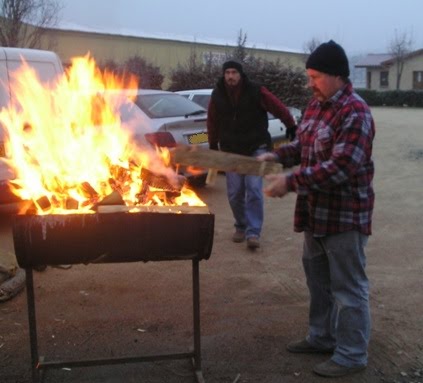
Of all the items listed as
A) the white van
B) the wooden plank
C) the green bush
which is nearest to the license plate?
the white van

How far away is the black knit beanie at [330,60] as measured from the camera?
3330mm

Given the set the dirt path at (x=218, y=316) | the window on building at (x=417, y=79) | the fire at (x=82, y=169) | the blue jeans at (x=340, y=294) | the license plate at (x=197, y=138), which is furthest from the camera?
the window on building at (x=417, y=79)

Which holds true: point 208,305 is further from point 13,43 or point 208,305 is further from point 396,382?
point 13,43

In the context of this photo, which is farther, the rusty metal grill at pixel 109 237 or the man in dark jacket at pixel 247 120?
the man in dark jacket at pixel 247 120

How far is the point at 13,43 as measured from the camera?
63.6 ft

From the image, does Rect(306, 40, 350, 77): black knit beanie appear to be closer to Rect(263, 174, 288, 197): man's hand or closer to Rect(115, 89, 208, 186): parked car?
Rect(263, 174, 288, 197): man's hand

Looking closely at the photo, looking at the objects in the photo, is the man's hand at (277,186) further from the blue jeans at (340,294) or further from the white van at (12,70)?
the white van at (12,70)

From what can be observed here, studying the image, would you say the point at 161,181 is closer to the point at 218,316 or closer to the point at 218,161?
the point at 218,161

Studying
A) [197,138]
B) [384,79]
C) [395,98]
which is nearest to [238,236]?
[197,138]

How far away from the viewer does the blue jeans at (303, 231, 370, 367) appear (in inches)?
135

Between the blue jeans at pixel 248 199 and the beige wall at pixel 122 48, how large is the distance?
18467 millimetres

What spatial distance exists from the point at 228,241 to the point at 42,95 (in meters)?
2.69

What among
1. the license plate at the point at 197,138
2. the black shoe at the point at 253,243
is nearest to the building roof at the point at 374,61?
the license plate at the point at 197,138

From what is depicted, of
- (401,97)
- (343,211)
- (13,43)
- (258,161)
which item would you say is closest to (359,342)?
(343,211)
